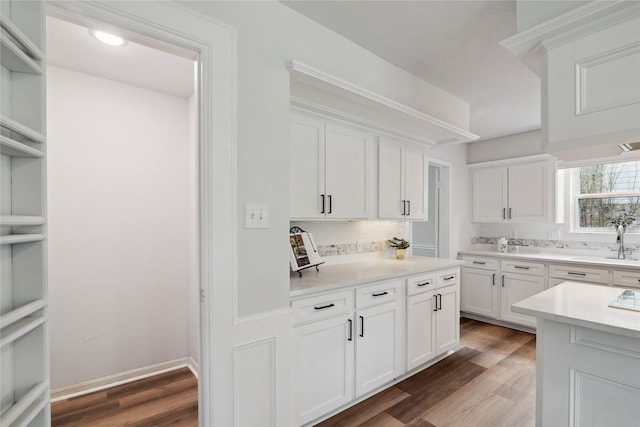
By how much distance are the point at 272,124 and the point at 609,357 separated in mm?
1956

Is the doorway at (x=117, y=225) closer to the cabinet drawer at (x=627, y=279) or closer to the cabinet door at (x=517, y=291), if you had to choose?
the cabinet door at (x=517, y=291)

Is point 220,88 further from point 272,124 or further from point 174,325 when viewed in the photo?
point 174,325

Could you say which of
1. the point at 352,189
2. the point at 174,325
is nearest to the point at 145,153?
the point at 174,325

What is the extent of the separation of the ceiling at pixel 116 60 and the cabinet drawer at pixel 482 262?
12.6ft

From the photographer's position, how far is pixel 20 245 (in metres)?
1.02

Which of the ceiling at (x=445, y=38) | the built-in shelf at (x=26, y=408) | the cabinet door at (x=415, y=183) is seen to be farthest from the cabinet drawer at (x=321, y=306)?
the ceiling at (x=445, y=38)

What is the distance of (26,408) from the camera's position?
3.18 feet

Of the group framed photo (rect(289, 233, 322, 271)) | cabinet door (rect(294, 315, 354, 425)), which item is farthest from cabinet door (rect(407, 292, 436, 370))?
framed photo (rect(289, 233, 322, 271))

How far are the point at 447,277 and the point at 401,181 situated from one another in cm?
104

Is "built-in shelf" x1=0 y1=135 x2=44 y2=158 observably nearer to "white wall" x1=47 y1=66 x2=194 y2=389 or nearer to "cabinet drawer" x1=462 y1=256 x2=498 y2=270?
"white wall" x1=47 y1=66 x2=194 y2=389

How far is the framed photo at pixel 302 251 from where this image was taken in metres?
2.29

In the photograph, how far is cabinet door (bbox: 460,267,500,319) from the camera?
4.13 meters

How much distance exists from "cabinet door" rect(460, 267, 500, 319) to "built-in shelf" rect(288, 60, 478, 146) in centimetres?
208

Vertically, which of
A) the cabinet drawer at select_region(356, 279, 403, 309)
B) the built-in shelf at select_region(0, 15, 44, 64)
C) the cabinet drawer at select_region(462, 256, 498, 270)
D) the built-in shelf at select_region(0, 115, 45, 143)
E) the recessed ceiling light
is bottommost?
the cabinet drawer at select_region(462, 256, 498, 270)
